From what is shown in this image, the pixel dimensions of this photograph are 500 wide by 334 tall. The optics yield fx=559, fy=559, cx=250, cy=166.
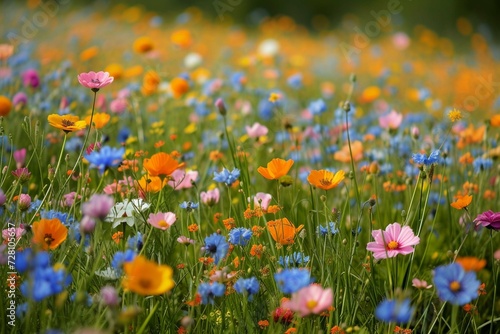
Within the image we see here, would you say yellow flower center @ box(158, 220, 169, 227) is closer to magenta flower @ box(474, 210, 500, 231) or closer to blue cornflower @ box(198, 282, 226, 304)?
blue cornflower @ box(198, 282, 226, 304)

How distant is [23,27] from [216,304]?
162 inches

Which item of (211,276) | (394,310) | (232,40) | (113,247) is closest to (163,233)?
(113,247)

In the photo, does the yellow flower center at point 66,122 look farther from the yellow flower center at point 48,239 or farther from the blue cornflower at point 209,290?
the blue cornflower at point 209,290

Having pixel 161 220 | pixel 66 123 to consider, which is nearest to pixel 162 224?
pixel 161 220

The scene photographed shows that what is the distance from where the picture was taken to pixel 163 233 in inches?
44.9

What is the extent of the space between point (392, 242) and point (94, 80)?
27.1 inches

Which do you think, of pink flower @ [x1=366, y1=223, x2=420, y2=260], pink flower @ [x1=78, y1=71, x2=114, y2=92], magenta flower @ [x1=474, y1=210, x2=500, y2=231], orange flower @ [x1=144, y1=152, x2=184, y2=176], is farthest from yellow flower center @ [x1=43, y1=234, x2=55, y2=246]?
magenta flower @ [x1=474, y1=210, x2=500, y2=231]

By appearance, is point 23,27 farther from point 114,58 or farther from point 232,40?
point 232,40

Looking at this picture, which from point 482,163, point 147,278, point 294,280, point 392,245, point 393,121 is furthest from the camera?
point 393,121

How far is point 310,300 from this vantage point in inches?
31.6

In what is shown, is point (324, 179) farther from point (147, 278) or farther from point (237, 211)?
point (147, 278)

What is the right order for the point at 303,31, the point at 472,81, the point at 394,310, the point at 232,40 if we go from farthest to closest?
the point at 303,31 → the point at 232,40 → the point at 472,81 → the point at 394,310

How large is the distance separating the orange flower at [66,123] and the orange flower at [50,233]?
9.3 inches

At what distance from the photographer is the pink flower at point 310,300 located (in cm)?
78
